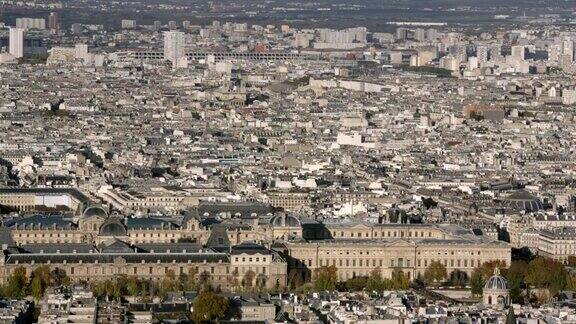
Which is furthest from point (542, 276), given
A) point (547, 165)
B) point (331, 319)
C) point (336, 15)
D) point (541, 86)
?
point (336, 15)

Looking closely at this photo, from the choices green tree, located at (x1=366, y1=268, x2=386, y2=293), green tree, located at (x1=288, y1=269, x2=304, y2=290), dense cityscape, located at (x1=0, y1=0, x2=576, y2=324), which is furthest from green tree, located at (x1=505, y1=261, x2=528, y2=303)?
green tree, located at (x1=288, y1=269, x2=304, y2=290)

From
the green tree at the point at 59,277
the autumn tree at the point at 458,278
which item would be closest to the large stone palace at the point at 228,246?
the green tree at the point at 59,277

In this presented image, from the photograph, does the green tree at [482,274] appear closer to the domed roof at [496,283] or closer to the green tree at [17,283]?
the domed roof at [496,283]

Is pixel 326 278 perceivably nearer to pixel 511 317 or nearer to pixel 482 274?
pixel 482 274

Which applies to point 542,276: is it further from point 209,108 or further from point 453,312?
point 209,108

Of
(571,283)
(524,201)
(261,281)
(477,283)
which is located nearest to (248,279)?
(261,281)

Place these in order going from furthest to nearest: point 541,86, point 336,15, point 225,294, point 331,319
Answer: point 336,15
point 541,86
point 225,294
point 331,319

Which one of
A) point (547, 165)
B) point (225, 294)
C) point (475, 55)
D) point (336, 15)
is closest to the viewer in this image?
point (225, 294)
